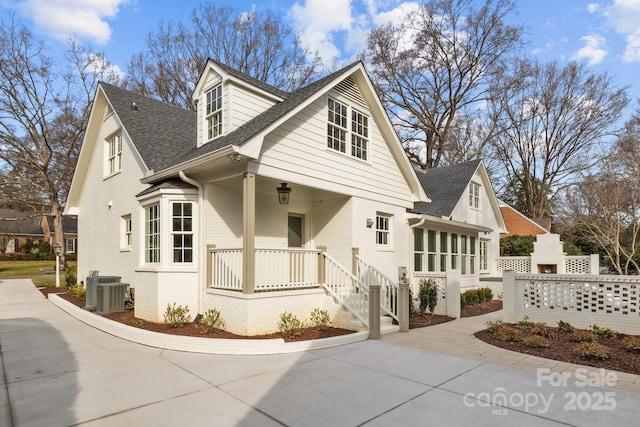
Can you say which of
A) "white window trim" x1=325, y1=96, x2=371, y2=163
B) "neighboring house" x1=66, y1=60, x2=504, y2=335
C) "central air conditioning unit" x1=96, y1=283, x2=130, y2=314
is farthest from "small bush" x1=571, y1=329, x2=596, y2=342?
"central air conditioning unit" x1=96, y1=283, x2=130, y2=314

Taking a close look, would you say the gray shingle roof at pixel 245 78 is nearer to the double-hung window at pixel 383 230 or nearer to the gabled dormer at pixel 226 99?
the gabled dormer at pixel 226 99

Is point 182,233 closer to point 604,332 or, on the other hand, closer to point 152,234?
point 152,234

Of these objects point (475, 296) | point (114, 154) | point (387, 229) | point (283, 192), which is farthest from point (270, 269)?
point (475, 296)

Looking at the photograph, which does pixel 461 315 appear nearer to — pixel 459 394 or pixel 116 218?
pixel 459 394

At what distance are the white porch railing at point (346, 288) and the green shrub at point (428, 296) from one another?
3017 millimetres

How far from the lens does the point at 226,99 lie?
376 inches

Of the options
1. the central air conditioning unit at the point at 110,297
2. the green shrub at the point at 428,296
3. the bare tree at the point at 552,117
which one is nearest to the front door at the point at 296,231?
the green shrub at the point at 428,296

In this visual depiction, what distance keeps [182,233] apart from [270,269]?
2334 millimetres

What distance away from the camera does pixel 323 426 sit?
12.6 feet

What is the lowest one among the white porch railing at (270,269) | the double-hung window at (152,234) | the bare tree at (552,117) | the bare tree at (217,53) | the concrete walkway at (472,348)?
the concrete walkway at (472,348)

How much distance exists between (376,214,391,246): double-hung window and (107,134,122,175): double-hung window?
851 cm

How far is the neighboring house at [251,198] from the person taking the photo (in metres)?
8.30

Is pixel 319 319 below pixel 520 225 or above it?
below

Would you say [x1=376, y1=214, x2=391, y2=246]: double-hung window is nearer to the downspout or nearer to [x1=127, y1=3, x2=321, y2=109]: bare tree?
the downspout
